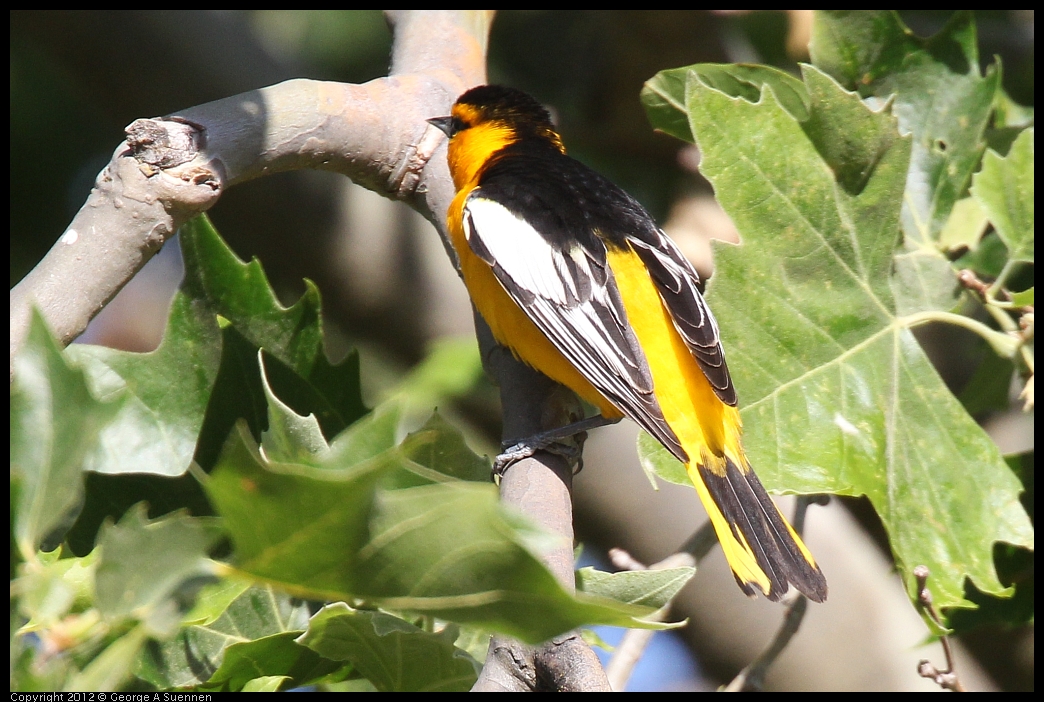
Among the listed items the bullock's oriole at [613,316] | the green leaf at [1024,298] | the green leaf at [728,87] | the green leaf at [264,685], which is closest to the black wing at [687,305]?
the bullock's oriole at [613,316]

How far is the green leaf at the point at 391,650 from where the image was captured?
151 centimetres

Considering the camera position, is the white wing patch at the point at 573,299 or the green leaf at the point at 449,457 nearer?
the green leaf at the point at 449,457

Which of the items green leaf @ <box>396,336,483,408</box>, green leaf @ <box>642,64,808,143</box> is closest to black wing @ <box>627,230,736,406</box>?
green leaf @ <box>642,64,808,143</box>

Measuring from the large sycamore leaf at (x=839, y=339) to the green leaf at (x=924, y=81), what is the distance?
1.67 ft

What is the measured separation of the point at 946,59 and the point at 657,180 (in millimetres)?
1938

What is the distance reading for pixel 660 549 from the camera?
3766 mm

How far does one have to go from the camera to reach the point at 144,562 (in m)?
1.02

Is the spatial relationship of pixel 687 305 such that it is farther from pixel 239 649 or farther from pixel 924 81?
pixel 239 649

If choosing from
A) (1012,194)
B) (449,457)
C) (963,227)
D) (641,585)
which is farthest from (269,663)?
(963,227)

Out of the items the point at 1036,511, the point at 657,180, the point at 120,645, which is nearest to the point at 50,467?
the point at 120,645

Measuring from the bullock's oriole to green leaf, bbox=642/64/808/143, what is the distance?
1.09 feet

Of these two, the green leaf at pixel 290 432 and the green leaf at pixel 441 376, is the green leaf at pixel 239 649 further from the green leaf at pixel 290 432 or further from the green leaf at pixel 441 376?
the green leaf at pixel 441 376

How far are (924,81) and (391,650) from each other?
8.30 ft

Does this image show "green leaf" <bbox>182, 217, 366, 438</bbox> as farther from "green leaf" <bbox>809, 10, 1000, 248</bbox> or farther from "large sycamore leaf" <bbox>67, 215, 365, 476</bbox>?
"green leaf" <bbox>809, 10, 1000, 248</bbox>
